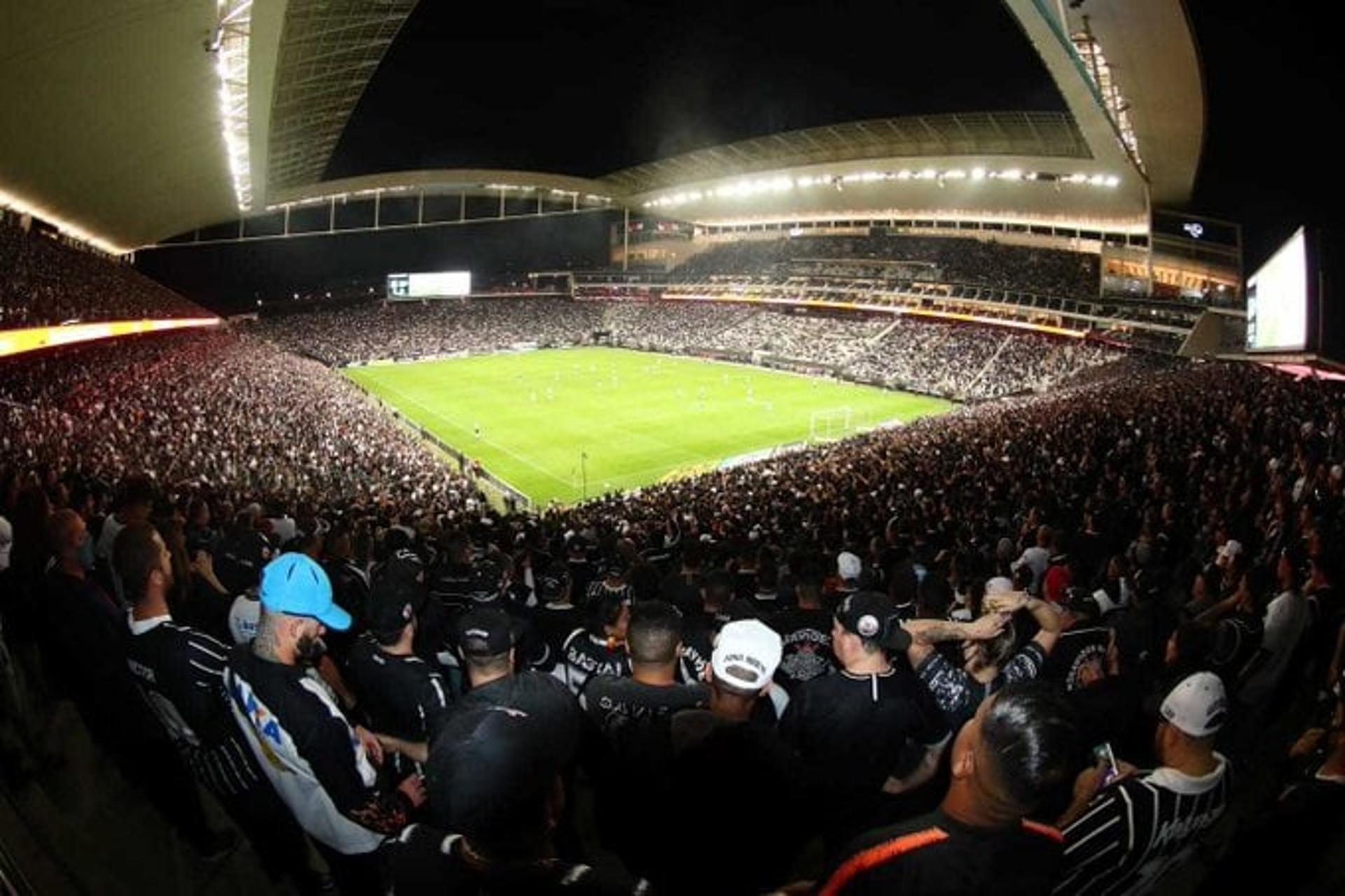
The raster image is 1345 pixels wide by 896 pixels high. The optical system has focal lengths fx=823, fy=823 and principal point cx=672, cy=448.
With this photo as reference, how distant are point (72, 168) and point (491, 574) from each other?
31.0 meters

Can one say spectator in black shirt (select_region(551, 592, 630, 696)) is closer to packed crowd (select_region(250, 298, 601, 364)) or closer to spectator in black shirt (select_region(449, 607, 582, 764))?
spectator in black shirt (select_region(449, 607, 582, 764))

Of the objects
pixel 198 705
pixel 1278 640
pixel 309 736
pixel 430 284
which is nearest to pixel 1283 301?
pixel 1278 640

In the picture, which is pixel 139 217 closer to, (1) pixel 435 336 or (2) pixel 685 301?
(1) pixel 435 336

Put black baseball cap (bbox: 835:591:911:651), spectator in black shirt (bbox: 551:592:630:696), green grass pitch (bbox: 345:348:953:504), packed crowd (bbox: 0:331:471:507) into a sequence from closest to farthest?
black baseball cap (bbox: 835:591:911:651) → spectator in black shirt (bbox: 551:592:630:696) → packed crowd (bbox: 0:331:471:507) → green grass pitch (bbox: 345:348:953:504)

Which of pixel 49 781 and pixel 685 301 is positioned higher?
pixel 685 301

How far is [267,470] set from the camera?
71.4 ft

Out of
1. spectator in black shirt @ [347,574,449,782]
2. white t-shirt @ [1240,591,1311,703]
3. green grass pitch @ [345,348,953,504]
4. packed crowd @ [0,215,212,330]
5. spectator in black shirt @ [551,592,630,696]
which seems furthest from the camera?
green grass pitch @ [345,348,953,504]

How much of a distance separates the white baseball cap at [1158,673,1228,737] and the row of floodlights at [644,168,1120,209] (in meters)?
47.7

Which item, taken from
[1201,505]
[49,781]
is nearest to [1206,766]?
[49,781]

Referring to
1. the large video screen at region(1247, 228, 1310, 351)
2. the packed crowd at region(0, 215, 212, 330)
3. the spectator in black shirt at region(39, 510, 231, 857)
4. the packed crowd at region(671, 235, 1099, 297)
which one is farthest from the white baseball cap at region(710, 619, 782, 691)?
the packed crowd at region(671, 235, 1099, 297)

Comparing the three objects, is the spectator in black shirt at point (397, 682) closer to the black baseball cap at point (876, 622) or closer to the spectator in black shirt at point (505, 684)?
the spectator in black shirt at point (505, 684)

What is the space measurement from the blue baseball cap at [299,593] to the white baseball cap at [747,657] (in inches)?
60.4

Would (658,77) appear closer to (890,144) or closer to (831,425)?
(890,144)

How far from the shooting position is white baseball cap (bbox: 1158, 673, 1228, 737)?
9.71ft
